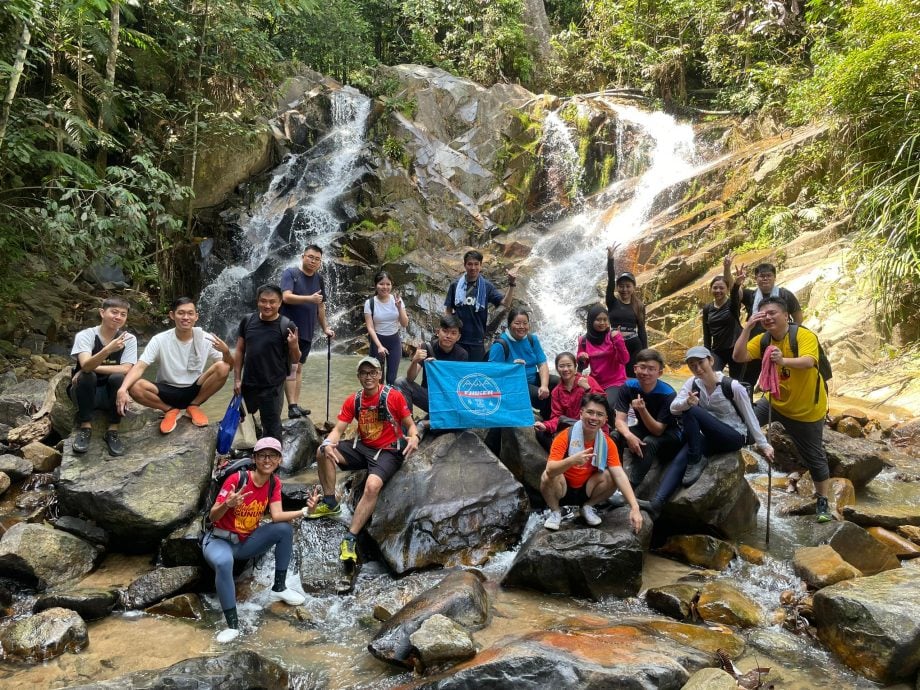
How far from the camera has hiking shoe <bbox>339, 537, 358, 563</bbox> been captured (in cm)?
528

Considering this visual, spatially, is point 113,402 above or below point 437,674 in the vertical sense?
above

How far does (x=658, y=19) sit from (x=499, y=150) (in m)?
7.45

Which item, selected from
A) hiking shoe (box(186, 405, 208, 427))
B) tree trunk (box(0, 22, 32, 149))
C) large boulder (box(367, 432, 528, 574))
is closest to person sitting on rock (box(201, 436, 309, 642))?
large boulder (box(367, 432, 528, 574))

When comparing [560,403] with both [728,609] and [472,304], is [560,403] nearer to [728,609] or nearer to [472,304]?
[472,304]

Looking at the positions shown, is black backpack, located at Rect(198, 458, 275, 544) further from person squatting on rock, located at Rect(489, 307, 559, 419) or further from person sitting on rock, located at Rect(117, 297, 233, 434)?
person squatting on rock, located at Rect(489, 307, 559, 419)

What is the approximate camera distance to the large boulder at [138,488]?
5.28 meters

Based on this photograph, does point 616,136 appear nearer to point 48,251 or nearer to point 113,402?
point 48,251

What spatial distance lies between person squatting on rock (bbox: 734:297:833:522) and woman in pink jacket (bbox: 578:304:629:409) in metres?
1.12

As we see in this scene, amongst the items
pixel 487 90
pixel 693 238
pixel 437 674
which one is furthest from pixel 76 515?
pixel 487 90

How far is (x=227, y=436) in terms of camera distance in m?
6.09

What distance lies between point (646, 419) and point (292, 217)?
1323 cm

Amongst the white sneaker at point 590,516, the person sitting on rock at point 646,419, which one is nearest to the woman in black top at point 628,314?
the person sitting on rock at point 646,419

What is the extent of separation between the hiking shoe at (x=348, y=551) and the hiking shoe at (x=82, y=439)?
2.61 meters

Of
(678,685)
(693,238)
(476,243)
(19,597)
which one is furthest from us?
(476,243)
